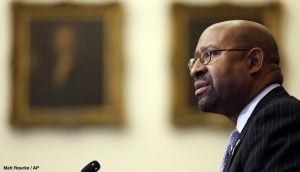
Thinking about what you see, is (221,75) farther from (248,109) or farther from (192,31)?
(192,31)

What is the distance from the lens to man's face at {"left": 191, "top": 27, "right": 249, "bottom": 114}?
281cm

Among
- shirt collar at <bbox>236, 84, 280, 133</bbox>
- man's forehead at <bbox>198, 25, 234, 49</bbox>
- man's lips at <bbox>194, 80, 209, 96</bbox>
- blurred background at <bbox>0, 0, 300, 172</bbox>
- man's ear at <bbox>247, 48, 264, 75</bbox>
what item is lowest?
blurred background at <bbox>0, 0, 300, 172</bbox>

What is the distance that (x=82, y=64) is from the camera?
655 centimetres

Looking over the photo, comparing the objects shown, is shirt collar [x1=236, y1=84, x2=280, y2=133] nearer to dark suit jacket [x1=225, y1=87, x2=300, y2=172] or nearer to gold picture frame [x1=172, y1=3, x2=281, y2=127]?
dark suit jacket [x1=225, y1=87, x2=300, y2=172]

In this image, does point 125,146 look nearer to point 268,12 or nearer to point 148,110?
point 148,110

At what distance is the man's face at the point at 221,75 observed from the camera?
2807mm

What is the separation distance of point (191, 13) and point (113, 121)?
4.51 feet

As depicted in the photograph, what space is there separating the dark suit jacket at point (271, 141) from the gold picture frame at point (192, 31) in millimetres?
3938

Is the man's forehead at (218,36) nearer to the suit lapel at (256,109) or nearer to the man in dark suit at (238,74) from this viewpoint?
the man in dark suit at (238,74)

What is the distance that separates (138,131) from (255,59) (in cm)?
378

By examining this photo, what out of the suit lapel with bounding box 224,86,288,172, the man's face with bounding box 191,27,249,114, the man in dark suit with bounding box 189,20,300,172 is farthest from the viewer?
the man's face with bounding box 191,27,249,114

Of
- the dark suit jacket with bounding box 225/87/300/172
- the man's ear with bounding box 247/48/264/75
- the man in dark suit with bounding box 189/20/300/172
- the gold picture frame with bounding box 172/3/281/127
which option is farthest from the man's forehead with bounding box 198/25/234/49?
the gold picture frame with bounding box 172/3/281/127

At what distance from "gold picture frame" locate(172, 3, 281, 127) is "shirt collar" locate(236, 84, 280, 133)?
3666 millimetres

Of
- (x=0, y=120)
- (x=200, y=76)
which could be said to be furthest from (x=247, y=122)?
(x=0, y=120)
